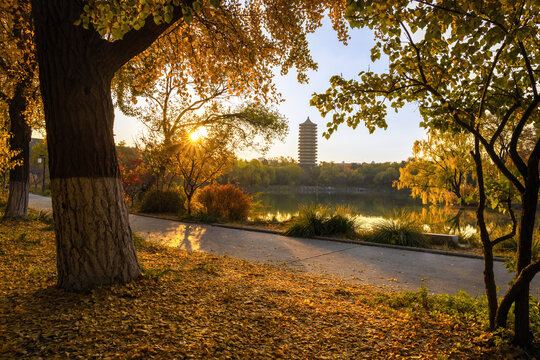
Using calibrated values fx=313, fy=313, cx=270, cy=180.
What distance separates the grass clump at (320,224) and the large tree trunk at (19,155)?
650 cm

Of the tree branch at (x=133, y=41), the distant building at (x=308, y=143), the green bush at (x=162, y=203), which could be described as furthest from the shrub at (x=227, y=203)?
the distant building at (x=308, y=143)

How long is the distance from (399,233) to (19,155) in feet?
30.7

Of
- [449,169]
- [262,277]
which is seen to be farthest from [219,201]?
[449,169]

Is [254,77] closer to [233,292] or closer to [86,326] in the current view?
[233,292]

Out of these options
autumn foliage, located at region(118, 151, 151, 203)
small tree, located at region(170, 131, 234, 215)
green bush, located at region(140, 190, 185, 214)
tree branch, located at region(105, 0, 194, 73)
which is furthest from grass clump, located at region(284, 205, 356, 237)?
autumn foliage, located at region(118, 151, 151, 203)

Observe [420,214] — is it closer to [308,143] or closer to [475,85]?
[475,85]

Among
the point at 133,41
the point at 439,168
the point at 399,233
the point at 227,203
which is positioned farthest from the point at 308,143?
the point at 133,41

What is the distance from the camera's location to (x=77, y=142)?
273 centimetres

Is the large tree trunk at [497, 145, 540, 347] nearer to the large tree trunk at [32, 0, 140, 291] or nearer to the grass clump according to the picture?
the large tree trunk at [32, 0, 140, 291]

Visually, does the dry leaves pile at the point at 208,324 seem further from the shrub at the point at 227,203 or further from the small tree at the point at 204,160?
the small tree at the point at 204,160

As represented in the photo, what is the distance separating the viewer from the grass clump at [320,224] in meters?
7.90

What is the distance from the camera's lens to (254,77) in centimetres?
531

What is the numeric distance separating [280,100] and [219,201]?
6.47 metres

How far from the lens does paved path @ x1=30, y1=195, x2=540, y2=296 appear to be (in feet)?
14.1
